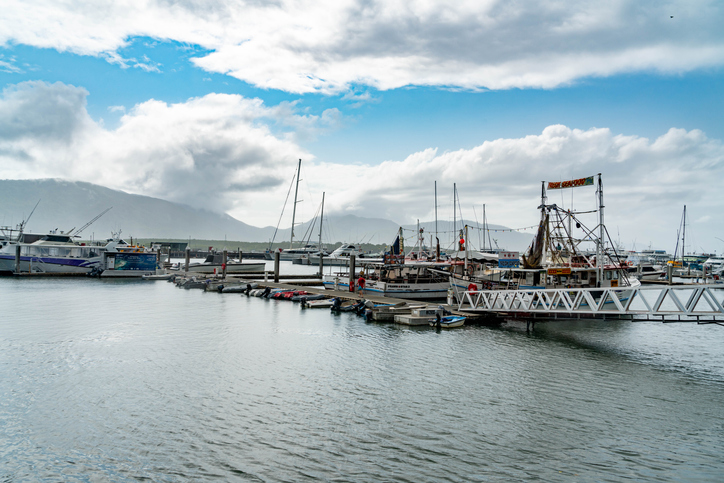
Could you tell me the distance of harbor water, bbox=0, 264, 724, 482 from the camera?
512 inches

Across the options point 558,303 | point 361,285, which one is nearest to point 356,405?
point 558,303

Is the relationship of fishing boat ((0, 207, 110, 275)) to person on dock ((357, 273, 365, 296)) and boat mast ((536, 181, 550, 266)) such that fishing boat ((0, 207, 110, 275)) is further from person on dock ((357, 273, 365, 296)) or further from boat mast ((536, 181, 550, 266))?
boat mast ((536, 181, 550, 266))

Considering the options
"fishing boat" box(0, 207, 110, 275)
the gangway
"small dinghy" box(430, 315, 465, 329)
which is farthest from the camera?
"fishing boat" box(0, 207, 110, 275)

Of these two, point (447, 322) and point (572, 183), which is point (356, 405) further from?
point (572, 183)

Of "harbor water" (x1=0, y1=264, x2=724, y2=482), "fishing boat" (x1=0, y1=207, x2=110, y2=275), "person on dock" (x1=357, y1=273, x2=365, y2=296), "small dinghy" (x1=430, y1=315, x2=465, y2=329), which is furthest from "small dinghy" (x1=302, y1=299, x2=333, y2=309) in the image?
"fishing boat" (x1=0, y1=207, x2=110, y2=275)

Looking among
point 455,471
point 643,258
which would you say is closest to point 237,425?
point 455,471

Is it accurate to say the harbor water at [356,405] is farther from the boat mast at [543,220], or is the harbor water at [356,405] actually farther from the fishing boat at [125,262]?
the fishing boat at [125,262]

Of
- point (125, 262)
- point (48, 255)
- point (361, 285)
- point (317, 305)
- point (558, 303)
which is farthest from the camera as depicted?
point (125, 262)

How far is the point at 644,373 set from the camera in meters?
22.7

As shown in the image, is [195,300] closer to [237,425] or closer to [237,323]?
[237,323]

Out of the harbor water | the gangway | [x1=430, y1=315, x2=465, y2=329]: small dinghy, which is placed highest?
the gangway

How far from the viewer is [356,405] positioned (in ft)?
58.2

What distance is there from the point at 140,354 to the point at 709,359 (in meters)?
32.7

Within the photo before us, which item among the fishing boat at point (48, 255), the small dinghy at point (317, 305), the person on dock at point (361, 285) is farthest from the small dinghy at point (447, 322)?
the fishing boat at point (48, 255)
